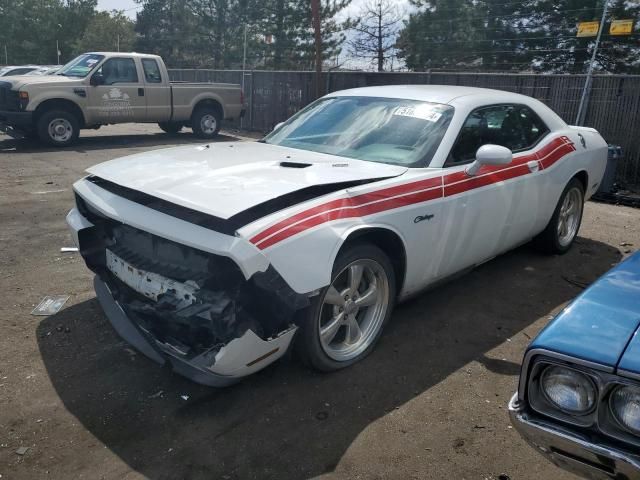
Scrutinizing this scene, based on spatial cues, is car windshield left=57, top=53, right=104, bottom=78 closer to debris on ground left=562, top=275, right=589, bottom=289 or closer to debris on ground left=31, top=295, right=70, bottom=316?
debris on ground left=31, top=295, right=70, bottom=316

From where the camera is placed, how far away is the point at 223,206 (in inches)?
106

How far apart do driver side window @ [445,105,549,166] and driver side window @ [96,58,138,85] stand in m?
10.2

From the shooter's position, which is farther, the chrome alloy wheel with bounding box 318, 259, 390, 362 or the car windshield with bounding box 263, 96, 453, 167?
the car windshield with bounding box 263, 96, 453, 167

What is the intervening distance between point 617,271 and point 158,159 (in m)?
2.77

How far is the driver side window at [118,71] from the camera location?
1232 centimetres

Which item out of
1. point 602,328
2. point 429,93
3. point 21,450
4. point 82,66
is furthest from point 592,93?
point 82,66

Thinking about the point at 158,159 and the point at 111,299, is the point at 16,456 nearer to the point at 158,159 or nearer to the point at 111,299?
the point at 111,299

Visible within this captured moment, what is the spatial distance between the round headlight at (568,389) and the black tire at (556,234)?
11.7 feet

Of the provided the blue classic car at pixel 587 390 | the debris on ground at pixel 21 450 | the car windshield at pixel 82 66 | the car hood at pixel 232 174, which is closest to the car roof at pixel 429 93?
the car hood at pixel 232 174

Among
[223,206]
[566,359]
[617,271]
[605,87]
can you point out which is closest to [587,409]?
[566,359]

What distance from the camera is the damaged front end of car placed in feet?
8.60

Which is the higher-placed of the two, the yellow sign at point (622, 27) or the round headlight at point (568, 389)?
the yellow sign at point (622, 27)

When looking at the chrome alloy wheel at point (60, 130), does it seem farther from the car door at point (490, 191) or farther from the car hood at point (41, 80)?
the car door at point (490, 191)

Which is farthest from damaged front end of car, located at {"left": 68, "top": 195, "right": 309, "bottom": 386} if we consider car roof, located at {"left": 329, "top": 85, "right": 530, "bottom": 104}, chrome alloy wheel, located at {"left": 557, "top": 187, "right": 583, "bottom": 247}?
chrome alloy wheel, located at {"left": 557, "top": 187, "right": 583, "bottom": 247}
